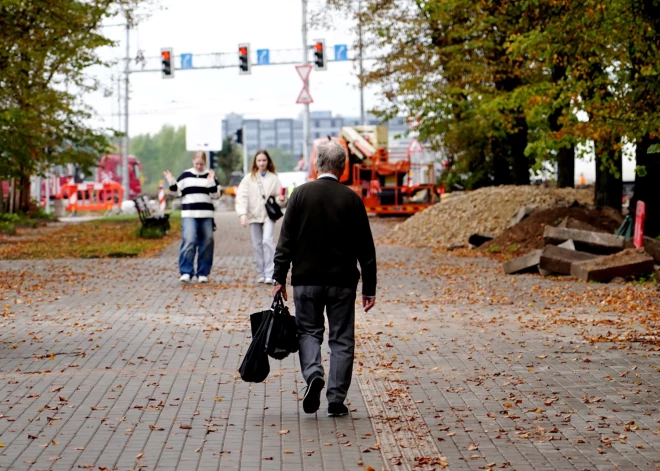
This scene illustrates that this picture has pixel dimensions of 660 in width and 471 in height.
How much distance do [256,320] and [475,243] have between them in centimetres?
1760

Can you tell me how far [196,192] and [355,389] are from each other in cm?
881

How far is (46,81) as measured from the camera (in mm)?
38312

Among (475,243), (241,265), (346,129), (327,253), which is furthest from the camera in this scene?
(346,129)

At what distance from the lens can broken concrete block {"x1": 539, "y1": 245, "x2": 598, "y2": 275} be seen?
1762 cm

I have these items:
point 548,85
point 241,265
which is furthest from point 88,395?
point 548,85

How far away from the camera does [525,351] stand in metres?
10.4

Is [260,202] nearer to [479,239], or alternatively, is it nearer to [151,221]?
[479,239]

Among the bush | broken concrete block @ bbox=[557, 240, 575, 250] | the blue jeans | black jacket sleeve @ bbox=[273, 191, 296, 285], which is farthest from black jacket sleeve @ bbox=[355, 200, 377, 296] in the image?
the bush

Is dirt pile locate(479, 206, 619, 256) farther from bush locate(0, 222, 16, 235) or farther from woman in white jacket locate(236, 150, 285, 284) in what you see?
bush locate(0, 222, 16, 235)

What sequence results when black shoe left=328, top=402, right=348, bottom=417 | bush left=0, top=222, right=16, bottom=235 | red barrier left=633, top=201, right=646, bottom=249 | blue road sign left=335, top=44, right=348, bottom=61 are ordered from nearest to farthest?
black shoe left=328, top=402, right=348, bottom=417 < red barrier left=633, top=201, right=646, bottom=249 < bush left=0, top=222, right=16, bottom=235 < blue road sign left=335, top=44, right=348, bottom=61

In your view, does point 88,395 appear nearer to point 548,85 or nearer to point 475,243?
point 548,85

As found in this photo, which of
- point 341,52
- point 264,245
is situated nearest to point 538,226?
point 264,245

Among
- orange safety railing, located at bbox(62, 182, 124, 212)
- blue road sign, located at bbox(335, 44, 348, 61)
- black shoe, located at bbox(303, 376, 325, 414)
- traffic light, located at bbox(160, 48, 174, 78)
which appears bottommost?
orange safety railing, located at bbox(62, 182, 124, 212)

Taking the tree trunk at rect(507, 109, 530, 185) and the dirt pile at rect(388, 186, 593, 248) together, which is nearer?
the dirt pile at rect(388, 186, 593, 248)
